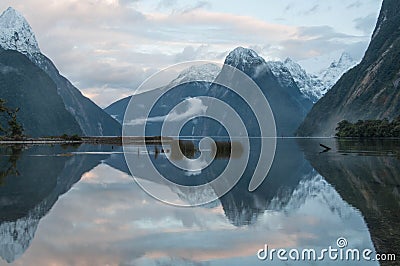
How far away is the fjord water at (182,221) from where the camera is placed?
19250 millimetres

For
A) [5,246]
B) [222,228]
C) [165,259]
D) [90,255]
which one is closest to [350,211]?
[222,228]

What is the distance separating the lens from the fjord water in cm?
1925

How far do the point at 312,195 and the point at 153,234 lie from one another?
16.6 m

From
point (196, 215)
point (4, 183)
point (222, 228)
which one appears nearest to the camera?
point (222, 228)

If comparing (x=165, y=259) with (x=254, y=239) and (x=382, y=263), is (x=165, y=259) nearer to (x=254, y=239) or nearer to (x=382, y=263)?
(x=254, y=239)

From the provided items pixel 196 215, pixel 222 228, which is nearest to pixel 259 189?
pixel 196 215

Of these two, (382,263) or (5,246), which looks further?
(5,246)

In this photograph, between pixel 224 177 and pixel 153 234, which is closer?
pixel 153 234

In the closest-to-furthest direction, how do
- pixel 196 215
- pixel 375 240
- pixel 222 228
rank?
1. pixel 375 240
2. pixel 222 228
3. pixel 196 215

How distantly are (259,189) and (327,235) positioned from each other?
53.9 ft

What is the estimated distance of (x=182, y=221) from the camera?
2588 cm

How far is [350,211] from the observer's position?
2820 centimetres

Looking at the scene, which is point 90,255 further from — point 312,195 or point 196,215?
point 312,195

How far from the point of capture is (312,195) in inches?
1416
